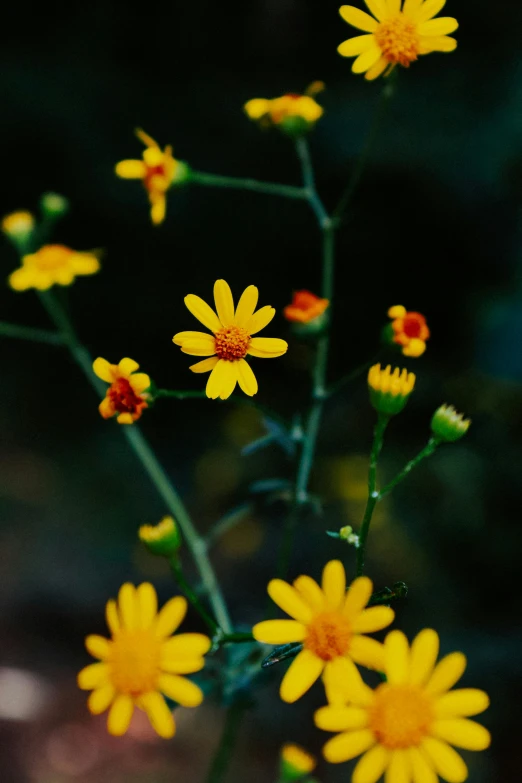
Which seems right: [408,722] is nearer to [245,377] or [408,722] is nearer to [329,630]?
[329,630]

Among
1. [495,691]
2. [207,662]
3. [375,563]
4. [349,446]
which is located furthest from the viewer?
[349,446]

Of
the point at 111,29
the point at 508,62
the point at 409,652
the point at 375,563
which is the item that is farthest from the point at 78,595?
the point at 508,62

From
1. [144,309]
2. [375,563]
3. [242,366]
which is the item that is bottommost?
[242,366]

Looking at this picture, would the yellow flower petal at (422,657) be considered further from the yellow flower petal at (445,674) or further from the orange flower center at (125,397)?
the orange flower center at (125,397)

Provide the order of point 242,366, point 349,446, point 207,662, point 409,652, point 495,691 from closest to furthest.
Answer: point 409,652, point 242,366, point 207,662, point 495,691, point 349,446

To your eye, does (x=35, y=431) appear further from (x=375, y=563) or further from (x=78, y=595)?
(x=375, y=563)

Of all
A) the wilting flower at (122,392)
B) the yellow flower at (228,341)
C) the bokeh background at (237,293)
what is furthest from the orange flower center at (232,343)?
the bokeh background at (237,293)

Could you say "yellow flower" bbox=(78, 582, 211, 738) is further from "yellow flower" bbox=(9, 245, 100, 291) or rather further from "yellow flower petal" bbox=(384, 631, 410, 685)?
"yellow flower" bbox=(9, 245, 100, 291)
